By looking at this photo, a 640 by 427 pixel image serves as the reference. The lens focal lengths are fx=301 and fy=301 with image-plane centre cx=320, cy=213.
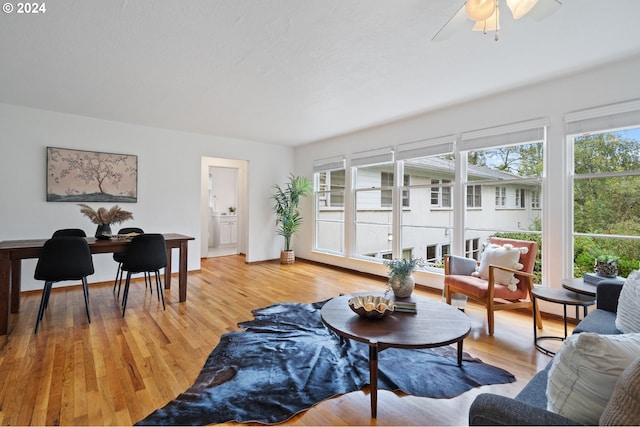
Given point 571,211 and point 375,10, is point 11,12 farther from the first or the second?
point 571,211

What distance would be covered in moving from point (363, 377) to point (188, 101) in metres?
3.76

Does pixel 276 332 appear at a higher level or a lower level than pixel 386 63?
lower

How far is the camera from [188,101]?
154 inches

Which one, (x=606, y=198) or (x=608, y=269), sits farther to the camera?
(x=606, y=198)

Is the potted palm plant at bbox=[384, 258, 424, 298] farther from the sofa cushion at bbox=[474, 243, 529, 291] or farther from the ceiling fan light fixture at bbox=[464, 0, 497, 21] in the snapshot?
the ceiling fan light fixture at bbox=[464, 0, 497, 21]

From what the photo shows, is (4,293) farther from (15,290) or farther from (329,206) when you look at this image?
(329,206)

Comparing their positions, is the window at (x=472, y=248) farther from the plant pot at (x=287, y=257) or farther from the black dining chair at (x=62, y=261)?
the black dining chair at (x=62, y=261)

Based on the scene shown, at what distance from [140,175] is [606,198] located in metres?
6.24

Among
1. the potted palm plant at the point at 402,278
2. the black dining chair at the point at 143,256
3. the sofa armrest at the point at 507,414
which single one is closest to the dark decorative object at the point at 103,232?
the black dining chair at the point at 143,256

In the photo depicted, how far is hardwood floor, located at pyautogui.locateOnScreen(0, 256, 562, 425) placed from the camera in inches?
68.9

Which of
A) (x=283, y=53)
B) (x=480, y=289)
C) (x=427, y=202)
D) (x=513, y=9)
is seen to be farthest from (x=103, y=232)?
(x=427, y=202)

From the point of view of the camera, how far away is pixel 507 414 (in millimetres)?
935

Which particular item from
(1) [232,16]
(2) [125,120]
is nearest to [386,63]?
(1) [232,16]

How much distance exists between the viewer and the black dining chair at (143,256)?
3.40 metres
